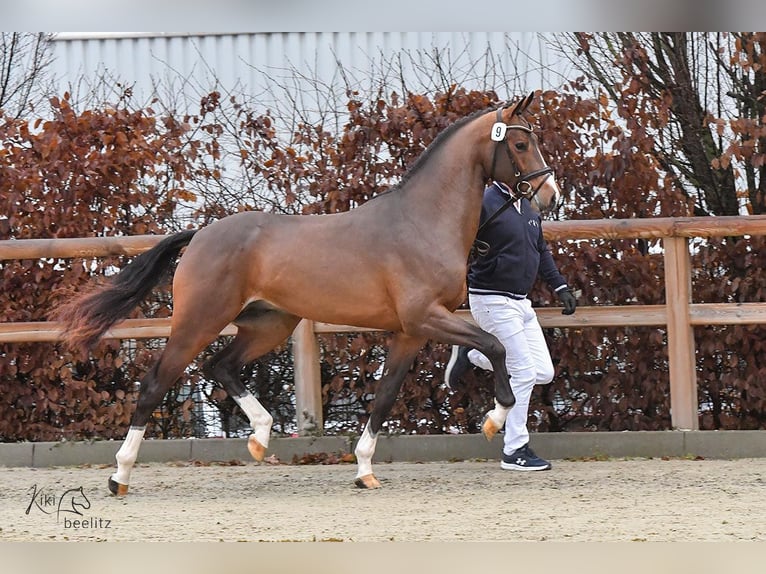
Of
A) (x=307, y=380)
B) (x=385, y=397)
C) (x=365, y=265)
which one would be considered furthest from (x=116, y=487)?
(x=365, y=265)

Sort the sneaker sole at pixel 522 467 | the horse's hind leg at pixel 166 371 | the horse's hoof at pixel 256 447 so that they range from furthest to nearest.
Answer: the sneaker sole at pixel 522 467 < the horse's hoof at pixel 256 447 < the horse's hind leg at pixel 166 371

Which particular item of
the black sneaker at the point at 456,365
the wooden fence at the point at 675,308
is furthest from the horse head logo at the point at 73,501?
the black sneaker at the point at 456,365

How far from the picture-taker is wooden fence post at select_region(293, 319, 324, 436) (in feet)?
21.9

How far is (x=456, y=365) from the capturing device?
6203 mm

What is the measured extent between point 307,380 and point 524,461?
152 centimetres

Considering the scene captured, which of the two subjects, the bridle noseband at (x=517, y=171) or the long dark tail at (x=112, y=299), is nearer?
the bridle noseband at (x=517, y=171)

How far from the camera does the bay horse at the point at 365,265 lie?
544 centimetres

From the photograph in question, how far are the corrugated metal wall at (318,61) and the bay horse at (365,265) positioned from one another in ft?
5.13

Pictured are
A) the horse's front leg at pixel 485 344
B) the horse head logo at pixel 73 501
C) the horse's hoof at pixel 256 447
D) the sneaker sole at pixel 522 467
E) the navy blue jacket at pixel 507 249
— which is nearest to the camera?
the horse head logo at pixel 73 501

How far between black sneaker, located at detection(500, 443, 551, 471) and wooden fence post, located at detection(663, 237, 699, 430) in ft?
3.23

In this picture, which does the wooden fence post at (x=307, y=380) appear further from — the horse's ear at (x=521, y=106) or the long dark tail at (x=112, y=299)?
the horse's ear at (x=521, y=106)

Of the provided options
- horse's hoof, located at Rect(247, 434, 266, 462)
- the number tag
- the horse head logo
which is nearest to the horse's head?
the number tag

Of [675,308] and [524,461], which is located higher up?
[675,308]

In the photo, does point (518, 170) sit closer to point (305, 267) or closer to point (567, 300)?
point (567, 300)
